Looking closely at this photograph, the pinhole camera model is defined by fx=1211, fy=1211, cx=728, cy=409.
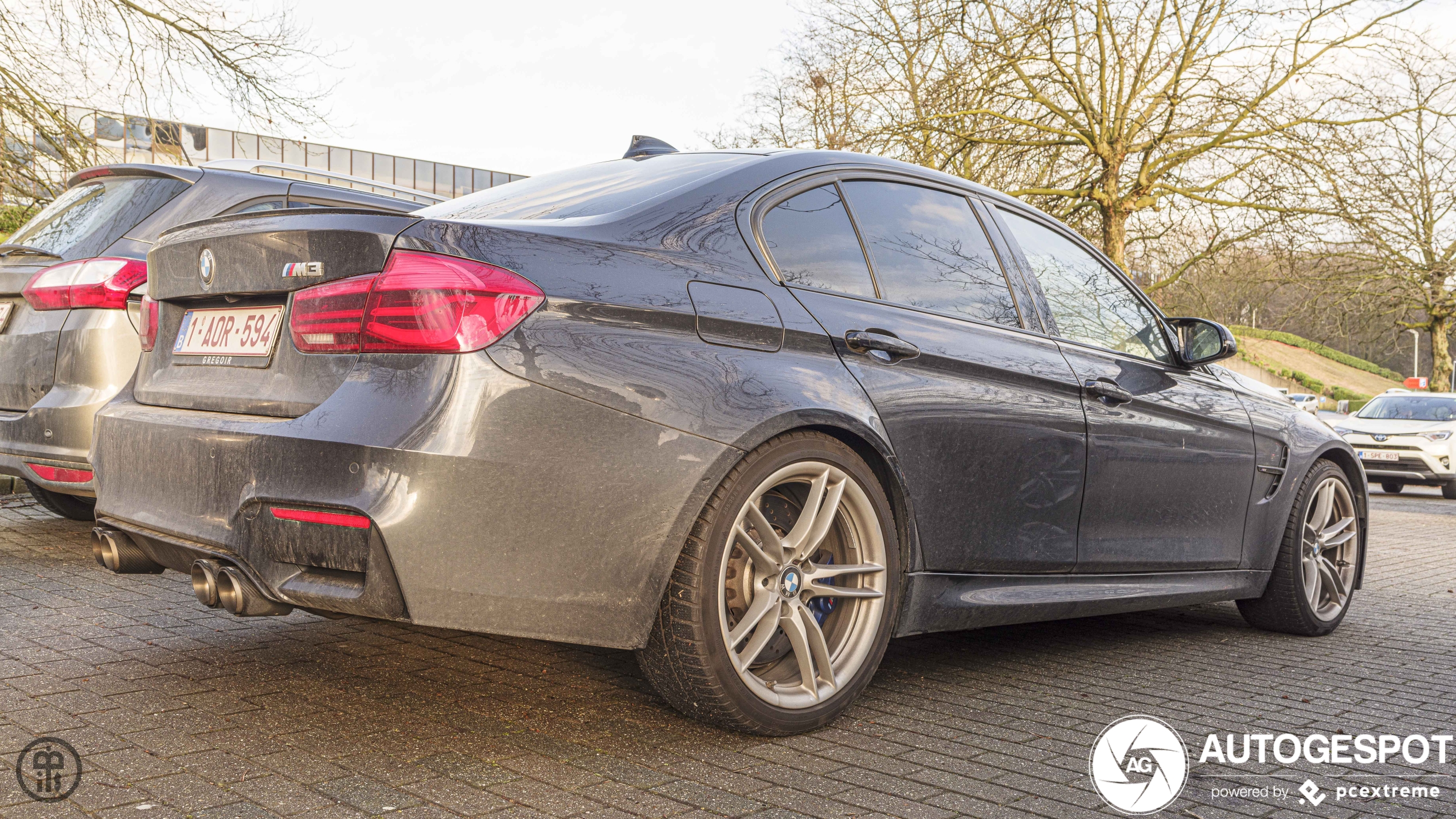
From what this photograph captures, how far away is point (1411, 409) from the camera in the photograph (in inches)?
722

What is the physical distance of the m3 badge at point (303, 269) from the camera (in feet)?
9.36

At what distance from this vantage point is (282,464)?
2.73 meters

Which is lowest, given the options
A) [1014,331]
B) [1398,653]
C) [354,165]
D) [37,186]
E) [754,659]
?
[1398,653]

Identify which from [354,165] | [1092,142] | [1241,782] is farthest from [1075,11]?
[354,165]

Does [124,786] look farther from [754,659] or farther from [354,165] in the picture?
[354,165]

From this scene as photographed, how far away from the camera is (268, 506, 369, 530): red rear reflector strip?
2617mm

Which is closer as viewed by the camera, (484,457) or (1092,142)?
(484,457)

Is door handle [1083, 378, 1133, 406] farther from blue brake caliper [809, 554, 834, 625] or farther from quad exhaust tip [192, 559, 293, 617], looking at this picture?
quad exhaust tip [192, 559, 293, 617]

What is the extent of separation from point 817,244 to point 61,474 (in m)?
3.33

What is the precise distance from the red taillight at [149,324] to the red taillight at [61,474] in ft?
4.89

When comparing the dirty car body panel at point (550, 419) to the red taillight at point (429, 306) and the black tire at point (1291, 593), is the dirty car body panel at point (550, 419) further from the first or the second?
the black tire at point (1291, 593)

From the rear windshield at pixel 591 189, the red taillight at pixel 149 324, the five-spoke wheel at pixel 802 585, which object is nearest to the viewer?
the five-spoke wheel at pixel 802 585

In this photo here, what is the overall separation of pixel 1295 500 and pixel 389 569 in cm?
401

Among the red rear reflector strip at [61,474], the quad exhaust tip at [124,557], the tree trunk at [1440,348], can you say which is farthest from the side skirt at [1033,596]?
the tree trunk at [1440,348]
